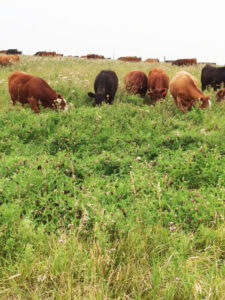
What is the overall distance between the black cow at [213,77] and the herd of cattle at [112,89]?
0.13 ft

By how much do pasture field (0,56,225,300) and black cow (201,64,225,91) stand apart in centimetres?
437

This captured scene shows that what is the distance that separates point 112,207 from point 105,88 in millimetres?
6566

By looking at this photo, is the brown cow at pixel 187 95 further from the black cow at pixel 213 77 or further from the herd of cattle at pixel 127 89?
the black cow at pixel 213 77

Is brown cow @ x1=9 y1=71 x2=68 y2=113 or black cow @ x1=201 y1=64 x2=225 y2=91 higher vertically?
black cow @ x1=201 y1=64 x2=225 y2=91

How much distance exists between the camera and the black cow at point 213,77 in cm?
1131

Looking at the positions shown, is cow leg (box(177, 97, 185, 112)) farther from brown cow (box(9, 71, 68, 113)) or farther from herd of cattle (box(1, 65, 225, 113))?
brown cow (box(9, 71, 68, 113))

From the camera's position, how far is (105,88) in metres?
9.50

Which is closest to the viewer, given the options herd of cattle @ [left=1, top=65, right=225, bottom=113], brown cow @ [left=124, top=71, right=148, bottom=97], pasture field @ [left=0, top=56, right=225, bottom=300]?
pasture field @ [left=0, top=56, right=225, bottom=300]

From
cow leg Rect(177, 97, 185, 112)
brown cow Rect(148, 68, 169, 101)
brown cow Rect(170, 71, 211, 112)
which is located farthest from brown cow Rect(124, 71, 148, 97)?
cow leg Rect(177, 97, 185, 112)

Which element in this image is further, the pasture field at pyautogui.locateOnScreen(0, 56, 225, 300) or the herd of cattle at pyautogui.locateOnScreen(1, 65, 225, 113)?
the herd of cattle at pyautogui.locateOnScreen(1, 65, 225, 113)

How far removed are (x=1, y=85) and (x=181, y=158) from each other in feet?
30.0

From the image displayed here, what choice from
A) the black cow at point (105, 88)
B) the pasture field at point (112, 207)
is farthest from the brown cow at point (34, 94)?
the black cow at point (105, 88)

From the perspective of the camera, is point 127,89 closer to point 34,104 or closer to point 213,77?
point 213,77

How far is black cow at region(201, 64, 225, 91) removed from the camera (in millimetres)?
11312
